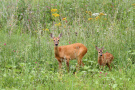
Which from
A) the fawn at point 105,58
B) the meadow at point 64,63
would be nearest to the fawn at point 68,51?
the meadow at point 64,63

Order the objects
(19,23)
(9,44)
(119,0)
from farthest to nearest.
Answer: (119,0), (19,23), (9,44)

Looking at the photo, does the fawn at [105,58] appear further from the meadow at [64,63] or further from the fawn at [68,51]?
the fawn at [68,51]

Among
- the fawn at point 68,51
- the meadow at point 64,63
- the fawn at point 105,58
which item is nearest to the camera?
the meadow at point 64,63

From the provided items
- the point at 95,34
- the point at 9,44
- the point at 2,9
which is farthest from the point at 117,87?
the point at 2,9

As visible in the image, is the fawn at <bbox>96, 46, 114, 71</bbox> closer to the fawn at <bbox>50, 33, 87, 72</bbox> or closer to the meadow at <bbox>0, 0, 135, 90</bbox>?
the meadow at <bbox>0, 0, 135, 90</bbox>

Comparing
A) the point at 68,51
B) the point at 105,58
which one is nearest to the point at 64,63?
the point at 68,51

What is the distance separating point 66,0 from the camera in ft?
42.3

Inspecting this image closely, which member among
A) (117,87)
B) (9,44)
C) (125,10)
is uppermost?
(125,10)

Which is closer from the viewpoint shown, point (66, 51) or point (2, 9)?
point (66, 51)

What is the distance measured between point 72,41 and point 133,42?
1.86 m

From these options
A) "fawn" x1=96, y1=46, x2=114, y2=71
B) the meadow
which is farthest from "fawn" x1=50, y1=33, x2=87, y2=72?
"fawn" x1=96, y1=46, x2=114, y2=71

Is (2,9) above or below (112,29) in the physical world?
above

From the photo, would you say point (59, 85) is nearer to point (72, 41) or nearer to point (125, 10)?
point (72, 41)

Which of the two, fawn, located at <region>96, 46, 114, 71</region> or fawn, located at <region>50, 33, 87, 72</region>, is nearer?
fawn, located at <region>96, 46, 114, 71</region>
